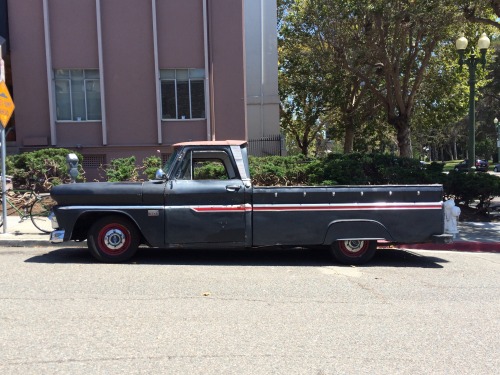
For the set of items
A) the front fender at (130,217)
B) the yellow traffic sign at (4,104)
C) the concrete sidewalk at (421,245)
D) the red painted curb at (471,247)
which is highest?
the yellow traffic sign at (4,104)

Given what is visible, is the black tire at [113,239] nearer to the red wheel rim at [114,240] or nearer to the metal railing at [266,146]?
the red wheel rim at [114,240]

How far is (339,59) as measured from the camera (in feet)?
67.9

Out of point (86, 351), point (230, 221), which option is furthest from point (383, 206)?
point (86, 351)

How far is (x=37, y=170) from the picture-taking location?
564 inches

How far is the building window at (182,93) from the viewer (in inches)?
703

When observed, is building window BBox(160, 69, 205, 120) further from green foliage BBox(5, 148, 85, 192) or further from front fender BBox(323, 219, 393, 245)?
front fender BBox(323, 219, 393, 245)

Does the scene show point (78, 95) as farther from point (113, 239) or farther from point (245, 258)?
point (245, 258)

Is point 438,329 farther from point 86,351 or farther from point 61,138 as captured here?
point 61,138

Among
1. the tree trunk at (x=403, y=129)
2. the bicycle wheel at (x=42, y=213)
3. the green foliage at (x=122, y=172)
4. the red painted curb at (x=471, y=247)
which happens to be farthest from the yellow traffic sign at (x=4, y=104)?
the tree trunk at (x=403, y=129)

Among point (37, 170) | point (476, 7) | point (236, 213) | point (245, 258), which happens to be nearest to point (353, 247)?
point (245, 258)

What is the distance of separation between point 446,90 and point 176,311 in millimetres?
22331

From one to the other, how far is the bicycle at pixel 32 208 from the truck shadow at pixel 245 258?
187 centimetres

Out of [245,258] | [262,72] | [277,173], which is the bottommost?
[245,258]

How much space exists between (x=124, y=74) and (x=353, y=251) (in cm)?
1266
